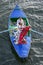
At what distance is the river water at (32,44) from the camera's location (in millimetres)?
21959

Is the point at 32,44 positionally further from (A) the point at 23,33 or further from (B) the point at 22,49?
(A) the point at 23,33

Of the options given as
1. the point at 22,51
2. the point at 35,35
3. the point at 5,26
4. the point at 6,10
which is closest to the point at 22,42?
the point at 22,51

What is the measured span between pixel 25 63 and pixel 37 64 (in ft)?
2.89

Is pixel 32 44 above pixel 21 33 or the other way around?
the other way around

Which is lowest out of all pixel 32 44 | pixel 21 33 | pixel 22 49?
pixel 32 44

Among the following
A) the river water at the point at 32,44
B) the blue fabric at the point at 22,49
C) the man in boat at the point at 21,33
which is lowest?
the river water at the point at 32,44

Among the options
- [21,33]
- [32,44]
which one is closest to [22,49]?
[21,33]

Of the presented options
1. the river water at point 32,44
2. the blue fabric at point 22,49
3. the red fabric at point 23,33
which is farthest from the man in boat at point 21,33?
the river water at point 32,44

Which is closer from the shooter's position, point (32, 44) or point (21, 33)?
point (21, 33)

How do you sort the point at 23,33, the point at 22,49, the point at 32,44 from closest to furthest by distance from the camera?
the point at 23,33 → the point at 22,49 → the point at 32,44

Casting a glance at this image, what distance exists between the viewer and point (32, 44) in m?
24.2

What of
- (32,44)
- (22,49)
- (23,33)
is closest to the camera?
(23,33)

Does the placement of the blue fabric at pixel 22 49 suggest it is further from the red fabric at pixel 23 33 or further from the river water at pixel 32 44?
the river water at pixel 32 44

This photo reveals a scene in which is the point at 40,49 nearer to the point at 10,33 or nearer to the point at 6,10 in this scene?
the point at 10,33
